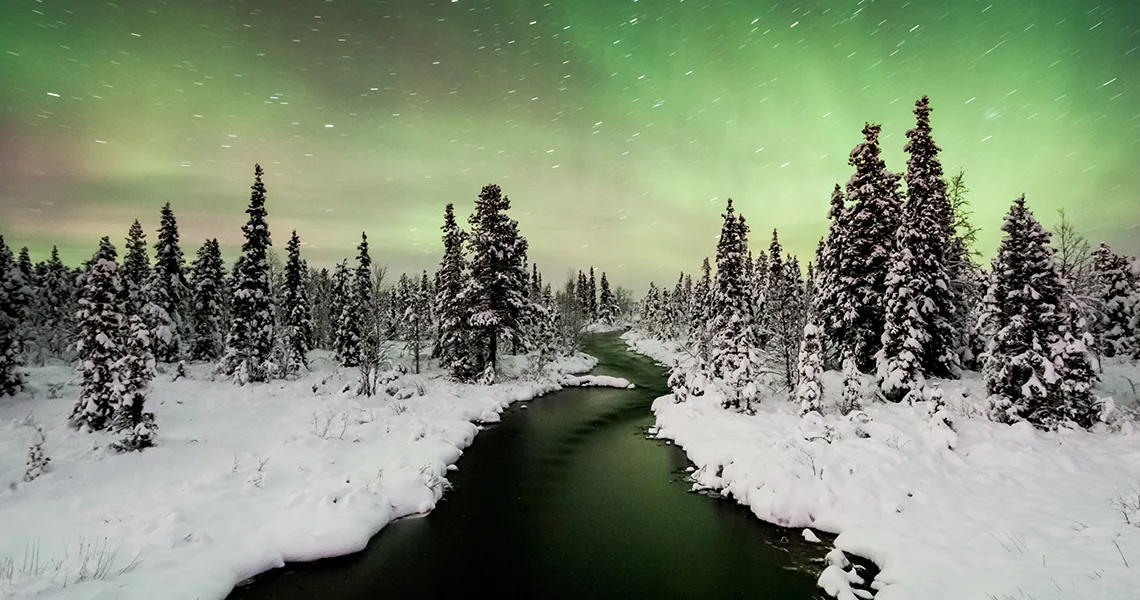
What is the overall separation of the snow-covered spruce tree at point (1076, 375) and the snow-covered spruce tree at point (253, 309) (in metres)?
38.7

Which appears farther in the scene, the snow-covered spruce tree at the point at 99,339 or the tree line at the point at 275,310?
the tree line at the point at 275,310

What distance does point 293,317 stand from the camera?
120ft

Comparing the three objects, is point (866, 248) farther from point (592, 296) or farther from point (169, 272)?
point (592, 296)

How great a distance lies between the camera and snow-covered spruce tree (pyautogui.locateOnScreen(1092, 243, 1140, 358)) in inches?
1176

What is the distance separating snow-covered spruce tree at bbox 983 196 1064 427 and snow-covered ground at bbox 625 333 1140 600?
3.30ft

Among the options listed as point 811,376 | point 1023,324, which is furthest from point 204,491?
point 1023,324

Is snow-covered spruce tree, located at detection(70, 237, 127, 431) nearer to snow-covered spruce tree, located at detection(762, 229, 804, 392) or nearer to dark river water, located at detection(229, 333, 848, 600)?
dark river water, located at detection(229, 333, 848, 600)

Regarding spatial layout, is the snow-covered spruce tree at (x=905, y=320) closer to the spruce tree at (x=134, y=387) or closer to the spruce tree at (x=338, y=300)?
the spruce tree at (x=134, y=387)

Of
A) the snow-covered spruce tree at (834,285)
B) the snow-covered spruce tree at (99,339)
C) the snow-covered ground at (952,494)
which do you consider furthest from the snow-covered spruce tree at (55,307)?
the snow-covered spruce tree at (834,285)

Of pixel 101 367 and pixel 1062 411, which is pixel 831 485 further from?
pixel 101 367

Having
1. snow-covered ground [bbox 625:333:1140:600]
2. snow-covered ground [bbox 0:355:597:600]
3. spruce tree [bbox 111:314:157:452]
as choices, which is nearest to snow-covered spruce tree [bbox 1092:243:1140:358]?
snow-covered ground [bbox 625:333:1140:600]

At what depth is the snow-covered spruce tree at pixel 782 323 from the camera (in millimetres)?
25250

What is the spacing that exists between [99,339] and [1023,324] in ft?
102

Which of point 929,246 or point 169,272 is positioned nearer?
point 929,246
